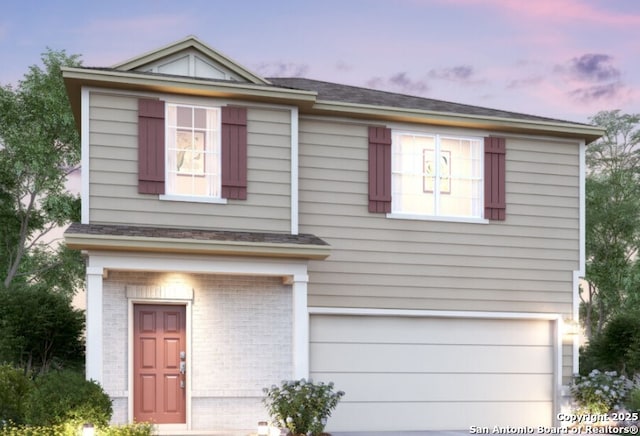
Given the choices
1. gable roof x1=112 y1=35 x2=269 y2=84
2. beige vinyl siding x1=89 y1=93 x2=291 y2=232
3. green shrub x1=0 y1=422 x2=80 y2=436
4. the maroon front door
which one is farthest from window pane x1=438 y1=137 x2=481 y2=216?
green shrub x1=0 y1=422 x2=80 y2=436

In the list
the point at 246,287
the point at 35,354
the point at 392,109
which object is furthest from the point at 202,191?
the point at 35,354

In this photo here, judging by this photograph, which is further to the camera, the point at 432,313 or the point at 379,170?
the point at 432,313

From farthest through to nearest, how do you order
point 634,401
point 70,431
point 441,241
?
point 441,241 → point 634,401 → point 70,431

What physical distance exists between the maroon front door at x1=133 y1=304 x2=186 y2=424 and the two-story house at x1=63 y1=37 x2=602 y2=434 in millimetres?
23

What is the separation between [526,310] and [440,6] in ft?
25.9

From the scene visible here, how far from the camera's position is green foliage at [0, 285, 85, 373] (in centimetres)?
1684

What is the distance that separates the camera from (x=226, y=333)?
548 inches

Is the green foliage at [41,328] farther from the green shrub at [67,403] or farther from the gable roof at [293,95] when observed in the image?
the green shrub at [67,403]

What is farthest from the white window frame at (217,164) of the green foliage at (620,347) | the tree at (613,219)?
the tree at (613,219)

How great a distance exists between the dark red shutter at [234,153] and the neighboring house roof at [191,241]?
0.70m

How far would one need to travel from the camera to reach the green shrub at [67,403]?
11320 millimetres

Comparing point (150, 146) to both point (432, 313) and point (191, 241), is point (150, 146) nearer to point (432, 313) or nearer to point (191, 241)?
point (191, 241)

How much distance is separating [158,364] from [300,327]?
222 cm

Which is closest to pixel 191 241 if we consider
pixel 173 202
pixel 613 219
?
pixel 173 202
